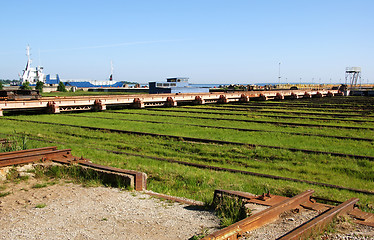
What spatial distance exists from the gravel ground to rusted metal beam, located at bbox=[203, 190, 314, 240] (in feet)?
1.86

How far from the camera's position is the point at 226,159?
11625mm

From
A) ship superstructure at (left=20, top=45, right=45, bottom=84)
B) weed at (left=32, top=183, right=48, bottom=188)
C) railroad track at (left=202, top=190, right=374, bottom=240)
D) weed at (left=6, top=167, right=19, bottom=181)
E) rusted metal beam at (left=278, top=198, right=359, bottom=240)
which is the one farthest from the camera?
ship superstructure at (left=20, top=45, right=45, bottom=84)

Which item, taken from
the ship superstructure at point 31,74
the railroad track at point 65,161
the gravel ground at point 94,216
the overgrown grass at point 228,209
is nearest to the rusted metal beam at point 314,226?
the overgrown grass at point 228,209

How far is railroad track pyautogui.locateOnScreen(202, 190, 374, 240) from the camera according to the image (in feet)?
14.4

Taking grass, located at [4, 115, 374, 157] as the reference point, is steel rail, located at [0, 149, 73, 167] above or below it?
above

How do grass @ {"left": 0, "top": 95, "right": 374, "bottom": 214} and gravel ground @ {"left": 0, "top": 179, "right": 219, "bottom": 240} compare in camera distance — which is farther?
grass @ {"left": 0, "top": 95, "right": 374, "bottom": 214}

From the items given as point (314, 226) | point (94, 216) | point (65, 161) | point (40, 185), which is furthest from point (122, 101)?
point (314, 226)

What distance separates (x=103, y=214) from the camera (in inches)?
231

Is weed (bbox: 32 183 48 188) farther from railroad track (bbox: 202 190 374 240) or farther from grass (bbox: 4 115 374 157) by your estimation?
grass (bbox: 4 115 374 157)

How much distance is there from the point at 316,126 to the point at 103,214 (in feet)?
53.6

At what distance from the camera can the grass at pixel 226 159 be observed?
8430 millimetres

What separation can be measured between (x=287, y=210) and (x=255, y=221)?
2.99 feet

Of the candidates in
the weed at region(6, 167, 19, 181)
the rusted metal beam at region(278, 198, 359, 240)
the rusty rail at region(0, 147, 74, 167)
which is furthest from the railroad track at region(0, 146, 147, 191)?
the rusted metal beam at region(278, 198, 359, 240)

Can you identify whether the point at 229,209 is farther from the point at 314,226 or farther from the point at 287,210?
the point at 314,226
